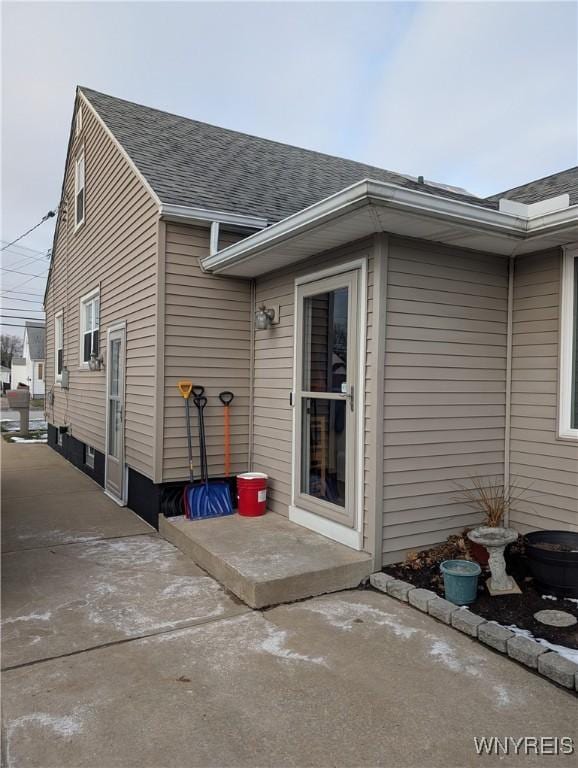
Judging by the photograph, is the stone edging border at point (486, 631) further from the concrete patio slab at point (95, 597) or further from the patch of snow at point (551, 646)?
the concrete patio slab at point (95, 597)

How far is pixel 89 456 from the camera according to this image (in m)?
7.88

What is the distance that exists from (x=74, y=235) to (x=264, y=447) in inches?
240

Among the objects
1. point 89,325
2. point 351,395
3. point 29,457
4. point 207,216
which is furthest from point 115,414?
point 29,457

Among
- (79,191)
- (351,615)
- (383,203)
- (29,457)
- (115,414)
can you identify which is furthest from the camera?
(29,457)

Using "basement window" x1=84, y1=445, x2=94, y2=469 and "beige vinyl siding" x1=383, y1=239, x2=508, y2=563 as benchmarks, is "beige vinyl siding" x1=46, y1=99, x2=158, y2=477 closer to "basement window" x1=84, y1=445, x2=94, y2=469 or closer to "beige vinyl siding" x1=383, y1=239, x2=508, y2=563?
"basement window" x1=84, y1=445, x2=94, y2=469

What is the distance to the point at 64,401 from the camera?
9695 millimetres

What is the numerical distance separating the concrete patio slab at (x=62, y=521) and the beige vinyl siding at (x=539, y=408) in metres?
3.33

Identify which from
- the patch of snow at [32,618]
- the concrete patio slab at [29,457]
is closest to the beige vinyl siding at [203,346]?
the patch of snow at [32,618]

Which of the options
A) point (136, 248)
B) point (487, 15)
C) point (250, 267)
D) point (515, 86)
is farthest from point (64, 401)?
point (515, 86)

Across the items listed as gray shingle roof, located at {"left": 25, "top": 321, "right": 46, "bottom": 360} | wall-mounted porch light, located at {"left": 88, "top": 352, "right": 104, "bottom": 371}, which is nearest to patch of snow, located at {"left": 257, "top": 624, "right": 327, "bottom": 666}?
wall-mounted porch light, located at {"left": 88, "top": 352, "right": 104, "bottom": 371}

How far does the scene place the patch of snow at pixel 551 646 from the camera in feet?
8.31

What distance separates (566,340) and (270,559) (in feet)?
8.51

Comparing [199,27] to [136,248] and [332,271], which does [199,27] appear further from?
[332,271]

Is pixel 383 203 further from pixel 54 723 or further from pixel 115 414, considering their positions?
pixel 115 414
